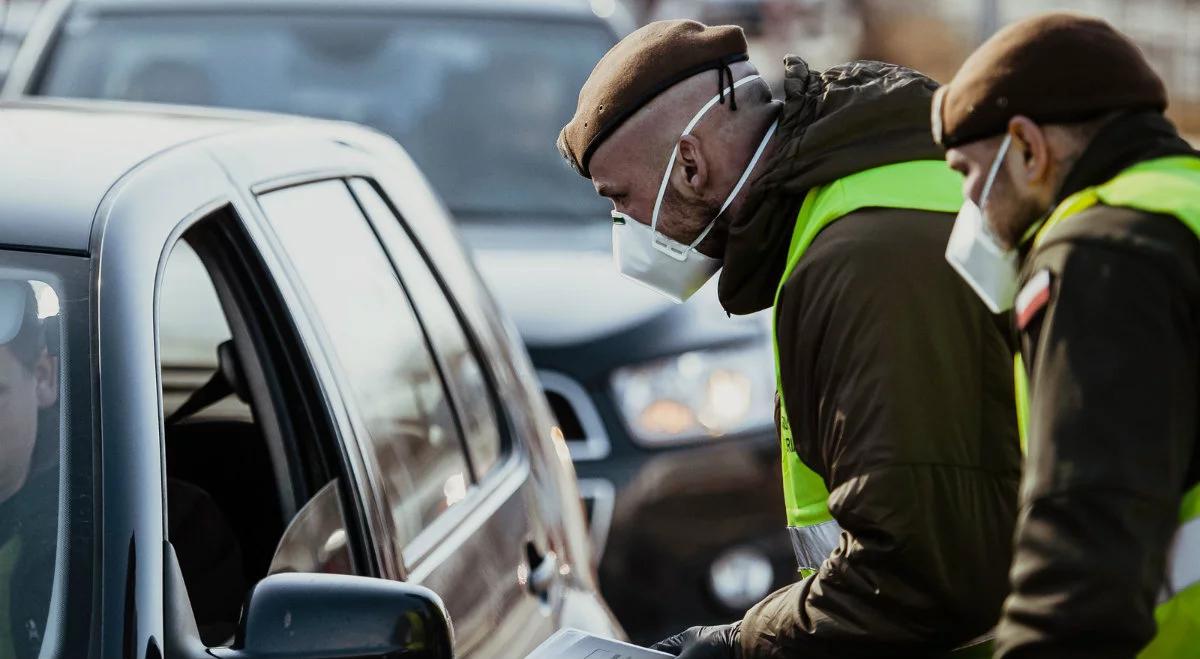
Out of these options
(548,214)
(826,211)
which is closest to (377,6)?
(548,214)

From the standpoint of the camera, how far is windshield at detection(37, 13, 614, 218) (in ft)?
22.2

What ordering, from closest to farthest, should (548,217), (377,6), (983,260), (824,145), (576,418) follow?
(983,260) → (824,145) → (576,418) → (548,217) → (377,6)

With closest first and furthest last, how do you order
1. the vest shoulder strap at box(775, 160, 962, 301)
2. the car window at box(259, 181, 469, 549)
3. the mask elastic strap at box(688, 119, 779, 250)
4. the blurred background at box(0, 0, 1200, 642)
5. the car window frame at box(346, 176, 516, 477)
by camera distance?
the vest shoulder strap at box(775, 160, 962, 301)
the mask elastic strap at box(688, 119, 779, 250)
the car window at box(259, 181, 469, 549)
the car window frame at box(346, 176, 516, 477)
the blurred background at box(0, 0, 1200, 642)

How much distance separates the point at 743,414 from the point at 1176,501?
12.7ft

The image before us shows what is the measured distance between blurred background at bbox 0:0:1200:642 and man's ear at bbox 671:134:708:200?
271cm

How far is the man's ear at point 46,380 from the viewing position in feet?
8.14

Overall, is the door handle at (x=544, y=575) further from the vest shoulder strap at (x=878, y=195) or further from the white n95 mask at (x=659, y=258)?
the vest shoulder strap at (x=878, y=195)

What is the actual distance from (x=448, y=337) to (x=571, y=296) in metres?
2.01

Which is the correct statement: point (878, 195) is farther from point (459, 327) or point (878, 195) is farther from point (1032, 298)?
point (459, 327)

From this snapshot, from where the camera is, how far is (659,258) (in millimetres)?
3252

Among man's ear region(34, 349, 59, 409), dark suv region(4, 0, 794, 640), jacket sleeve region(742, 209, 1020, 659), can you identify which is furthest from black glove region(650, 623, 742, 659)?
dark suv region(4, 0, 794, 640)

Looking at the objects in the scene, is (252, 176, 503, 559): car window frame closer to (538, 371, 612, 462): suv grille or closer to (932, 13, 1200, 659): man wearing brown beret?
(932, 13, 1200, 659): man wearing brown beret

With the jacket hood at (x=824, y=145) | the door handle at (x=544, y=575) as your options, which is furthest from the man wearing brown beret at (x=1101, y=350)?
the door handle at (x=544, y=575)

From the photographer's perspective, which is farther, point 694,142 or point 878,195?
point 694,142
